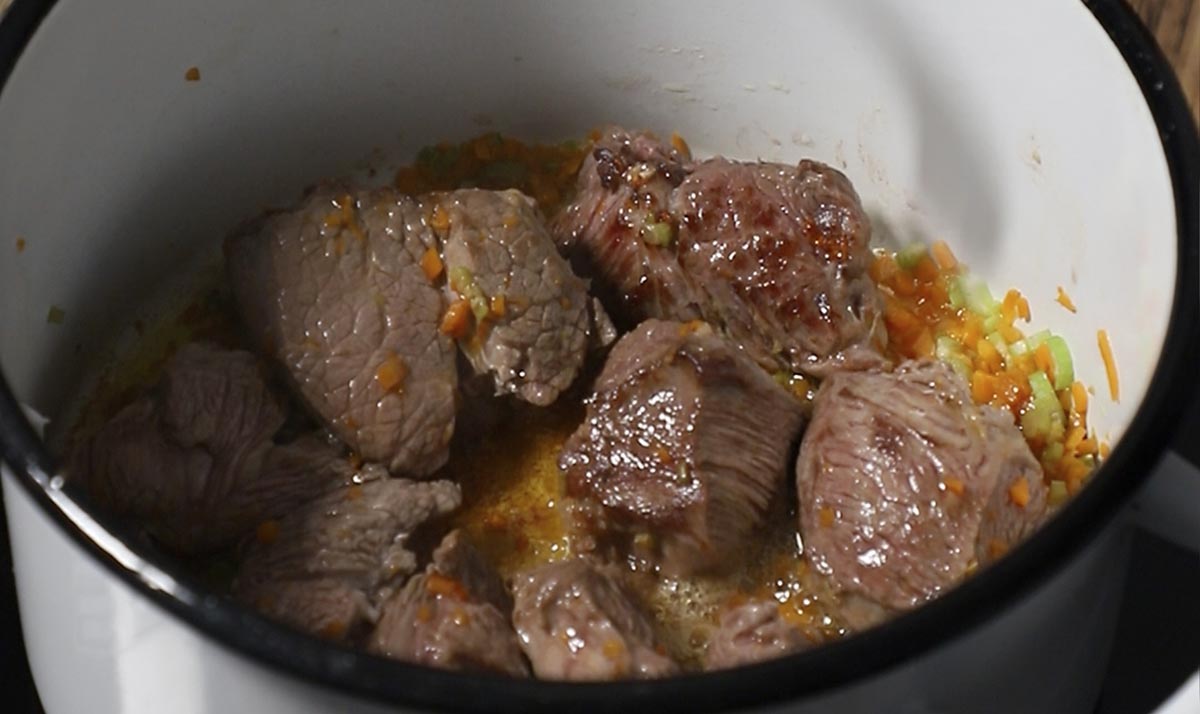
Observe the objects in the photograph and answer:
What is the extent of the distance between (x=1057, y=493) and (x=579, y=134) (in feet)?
2.52

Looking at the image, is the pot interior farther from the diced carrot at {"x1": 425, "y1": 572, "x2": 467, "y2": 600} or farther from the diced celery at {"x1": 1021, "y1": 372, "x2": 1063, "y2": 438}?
the diced carrot at {"x1": 425, "y1": 572, "x2": 467, "y2": 600}

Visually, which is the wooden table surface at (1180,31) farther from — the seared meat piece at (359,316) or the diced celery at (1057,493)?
the seared meat piece at (359,316)

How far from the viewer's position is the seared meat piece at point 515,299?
4.73 feet

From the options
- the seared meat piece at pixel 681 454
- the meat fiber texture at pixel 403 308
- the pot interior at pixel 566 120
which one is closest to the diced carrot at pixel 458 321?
the meat fiber texture at pixel 403 308

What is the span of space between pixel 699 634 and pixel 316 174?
30.9 inches

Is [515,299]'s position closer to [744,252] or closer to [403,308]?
[403,308]

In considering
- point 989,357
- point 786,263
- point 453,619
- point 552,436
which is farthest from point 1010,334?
point 453,619

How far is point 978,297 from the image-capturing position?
164 centimetres

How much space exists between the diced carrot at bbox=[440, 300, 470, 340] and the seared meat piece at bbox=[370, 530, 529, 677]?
0.24 m

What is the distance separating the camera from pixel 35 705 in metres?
1.32

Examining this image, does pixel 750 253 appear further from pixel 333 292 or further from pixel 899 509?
pixel 333 292

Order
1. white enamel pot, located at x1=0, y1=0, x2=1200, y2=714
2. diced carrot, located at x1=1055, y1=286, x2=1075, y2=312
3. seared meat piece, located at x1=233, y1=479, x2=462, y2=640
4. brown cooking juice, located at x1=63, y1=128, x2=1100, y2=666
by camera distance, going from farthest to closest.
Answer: diced carrot, located at x1=1055, y1=286, x2=1075, y2=312
brown cooking juice, located at x1=63, y1=128, x2=1100, y2=666
seared meat piece, located at x1=233, y1=479, x2=462, y2=640
white enamel pot, located at x1=0, y1=0, x2=1200, y2=714

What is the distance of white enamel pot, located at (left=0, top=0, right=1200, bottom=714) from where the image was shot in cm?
92

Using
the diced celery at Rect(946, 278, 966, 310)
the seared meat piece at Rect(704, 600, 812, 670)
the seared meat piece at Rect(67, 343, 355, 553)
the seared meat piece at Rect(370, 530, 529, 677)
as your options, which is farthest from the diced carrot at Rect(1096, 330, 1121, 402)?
the seared meat piece at Rect(67, 343, 355, 553)
